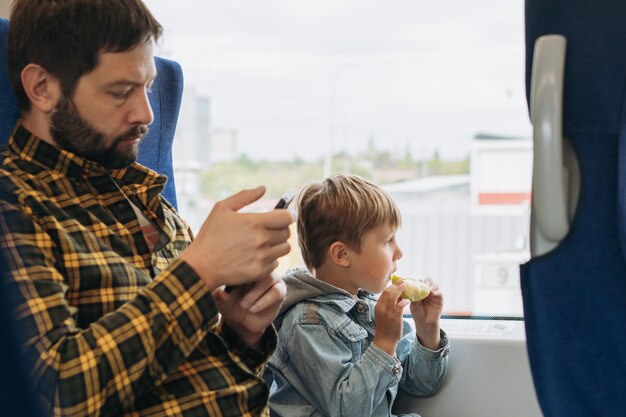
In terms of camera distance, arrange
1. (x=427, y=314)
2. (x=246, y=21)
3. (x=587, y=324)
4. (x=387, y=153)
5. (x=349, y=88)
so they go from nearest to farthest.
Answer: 1. (x=587, y=324)
2. (x=427, y=314)
3. (x=246, y=21)
4. (x=349, y=88)
5. (x=387, y=153)

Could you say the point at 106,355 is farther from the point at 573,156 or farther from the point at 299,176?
the point at 299,176

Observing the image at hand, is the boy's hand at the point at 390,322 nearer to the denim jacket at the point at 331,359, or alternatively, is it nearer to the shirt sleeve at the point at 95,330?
the denim jacket at the point at 331,359

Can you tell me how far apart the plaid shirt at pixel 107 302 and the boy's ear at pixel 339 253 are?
1.13 feet

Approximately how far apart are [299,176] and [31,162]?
10.0ft

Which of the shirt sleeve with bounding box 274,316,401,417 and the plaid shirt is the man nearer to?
the plaid shirt

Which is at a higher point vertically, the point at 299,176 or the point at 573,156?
the point at 573,156

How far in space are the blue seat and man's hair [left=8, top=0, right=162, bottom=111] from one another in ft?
1.99

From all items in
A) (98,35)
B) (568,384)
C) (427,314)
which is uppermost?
(98,35)

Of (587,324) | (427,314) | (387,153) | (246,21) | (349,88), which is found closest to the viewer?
(587,324)

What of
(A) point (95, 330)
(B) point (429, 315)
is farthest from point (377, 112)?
(A) point (95, 330)

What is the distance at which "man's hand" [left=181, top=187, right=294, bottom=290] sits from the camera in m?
0.99

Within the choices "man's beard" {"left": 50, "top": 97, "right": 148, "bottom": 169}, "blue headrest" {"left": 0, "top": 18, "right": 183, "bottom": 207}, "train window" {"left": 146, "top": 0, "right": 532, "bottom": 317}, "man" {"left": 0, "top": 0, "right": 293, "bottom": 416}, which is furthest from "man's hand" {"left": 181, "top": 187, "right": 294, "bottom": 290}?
"train window" {"left": 146, "top": 0, "right": 532, "bottom": 317}

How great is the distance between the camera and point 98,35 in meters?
1.09

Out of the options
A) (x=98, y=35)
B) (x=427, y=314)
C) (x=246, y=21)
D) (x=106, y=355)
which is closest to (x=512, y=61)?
(x=246, y=21)
